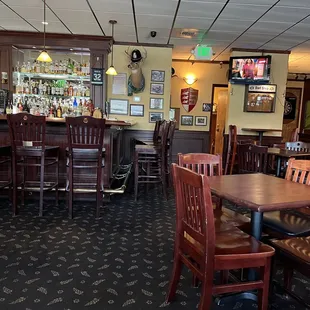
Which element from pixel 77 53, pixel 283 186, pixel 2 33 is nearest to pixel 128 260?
pixel 283 186

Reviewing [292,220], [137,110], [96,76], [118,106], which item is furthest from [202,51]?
[292,220]

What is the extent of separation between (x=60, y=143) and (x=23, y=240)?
64.5 inches

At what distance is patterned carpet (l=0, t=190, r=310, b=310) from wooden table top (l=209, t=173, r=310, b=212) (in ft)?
2.53

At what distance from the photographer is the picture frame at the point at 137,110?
697 centimetres

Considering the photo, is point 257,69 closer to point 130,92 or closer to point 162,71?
point 162,71

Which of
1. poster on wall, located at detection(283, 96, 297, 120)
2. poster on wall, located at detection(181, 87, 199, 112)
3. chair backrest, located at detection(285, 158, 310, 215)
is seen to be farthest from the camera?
poster on wall, located at detection(283, 96, 297, 120)

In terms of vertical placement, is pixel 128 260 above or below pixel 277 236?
below

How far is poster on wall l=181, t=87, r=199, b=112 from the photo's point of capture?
841 cm

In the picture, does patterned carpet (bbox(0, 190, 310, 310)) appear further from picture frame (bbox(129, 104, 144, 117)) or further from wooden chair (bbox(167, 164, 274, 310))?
picture frame (bbox(129, 104, 144, 117))

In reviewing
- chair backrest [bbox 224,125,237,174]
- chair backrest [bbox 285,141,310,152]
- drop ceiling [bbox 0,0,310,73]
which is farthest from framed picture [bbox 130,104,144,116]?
chair backrest [bbox 285,141,310,152]

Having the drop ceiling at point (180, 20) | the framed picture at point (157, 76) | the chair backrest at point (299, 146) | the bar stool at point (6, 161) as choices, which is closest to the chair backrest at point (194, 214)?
the bar stool at point (6, 161)

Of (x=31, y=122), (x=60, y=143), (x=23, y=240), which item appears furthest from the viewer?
(x=60, y=143)

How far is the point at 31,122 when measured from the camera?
352 centimetres

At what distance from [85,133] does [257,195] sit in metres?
2.29
